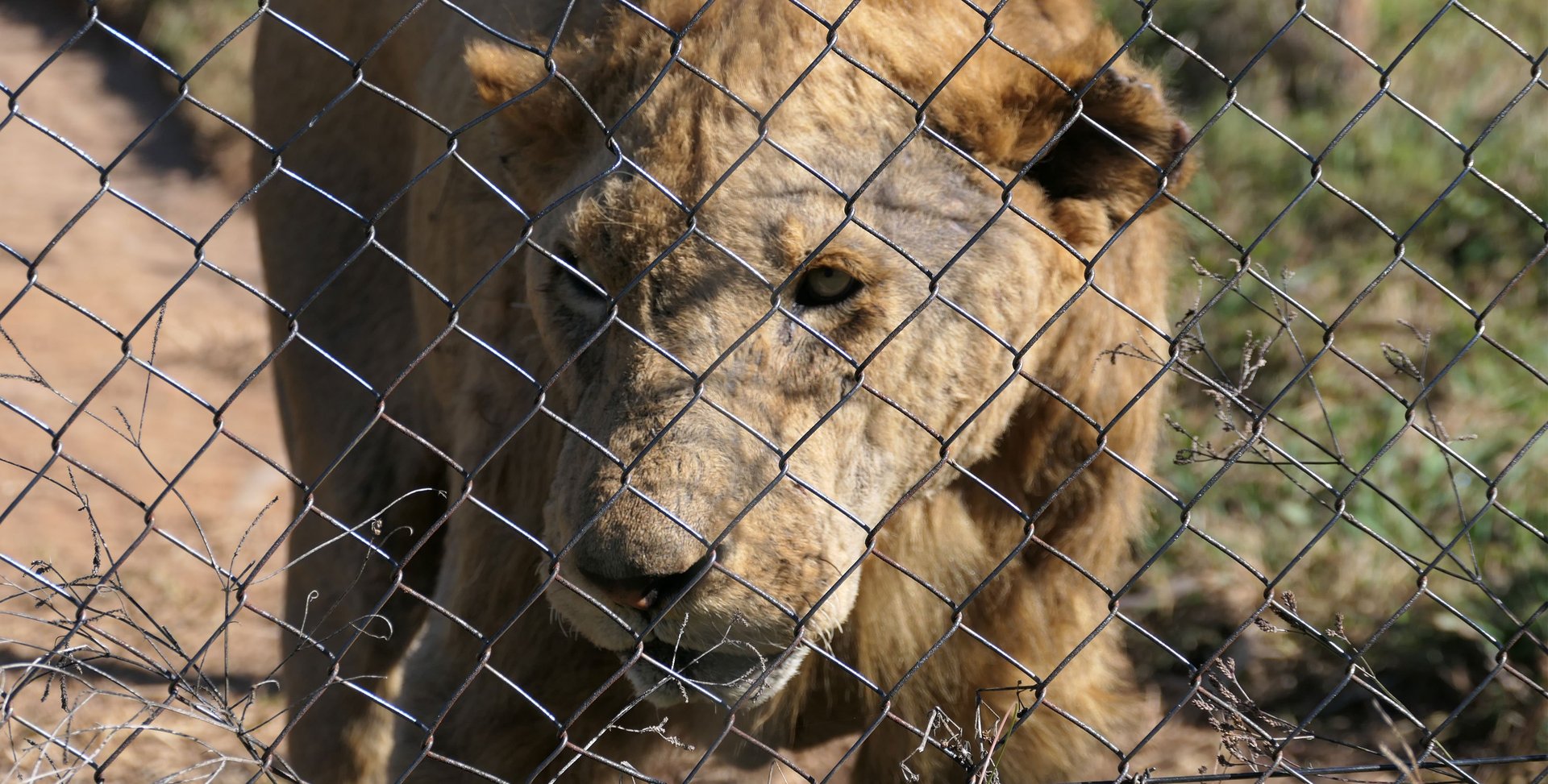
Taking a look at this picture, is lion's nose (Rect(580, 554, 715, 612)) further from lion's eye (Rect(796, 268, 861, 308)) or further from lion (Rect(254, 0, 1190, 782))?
lion's eye (Rect(796, 268, 861, 308))

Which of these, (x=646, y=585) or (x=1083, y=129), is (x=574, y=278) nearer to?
(x=646, y=585)

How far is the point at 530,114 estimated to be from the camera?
102 inches

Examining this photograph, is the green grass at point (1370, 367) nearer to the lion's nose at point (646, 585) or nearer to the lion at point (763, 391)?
the lion at point (763, 391)

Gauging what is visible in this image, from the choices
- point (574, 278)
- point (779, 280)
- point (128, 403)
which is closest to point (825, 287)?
point (779, 280)

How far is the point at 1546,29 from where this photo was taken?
6312 millimetres

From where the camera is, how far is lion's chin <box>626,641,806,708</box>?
6.95ft

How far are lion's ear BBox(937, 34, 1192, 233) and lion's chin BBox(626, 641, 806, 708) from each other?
948mm

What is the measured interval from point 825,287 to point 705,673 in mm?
651

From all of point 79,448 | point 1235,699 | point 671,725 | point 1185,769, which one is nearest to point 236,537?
point 79,448

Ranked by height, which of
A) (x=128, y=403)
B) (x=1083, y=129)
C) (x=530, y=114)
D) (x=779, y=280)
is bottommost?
(x=128, y=403)

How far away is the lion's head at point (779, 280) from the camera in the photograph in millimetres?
2082

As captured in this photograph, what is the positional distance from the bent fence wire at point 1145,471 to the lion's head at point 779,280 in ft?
0.25

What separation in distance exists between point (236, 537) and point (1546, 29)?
19.8 feet

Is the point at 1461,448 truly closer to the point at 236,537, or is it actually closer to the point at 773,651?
the point at 773,651
